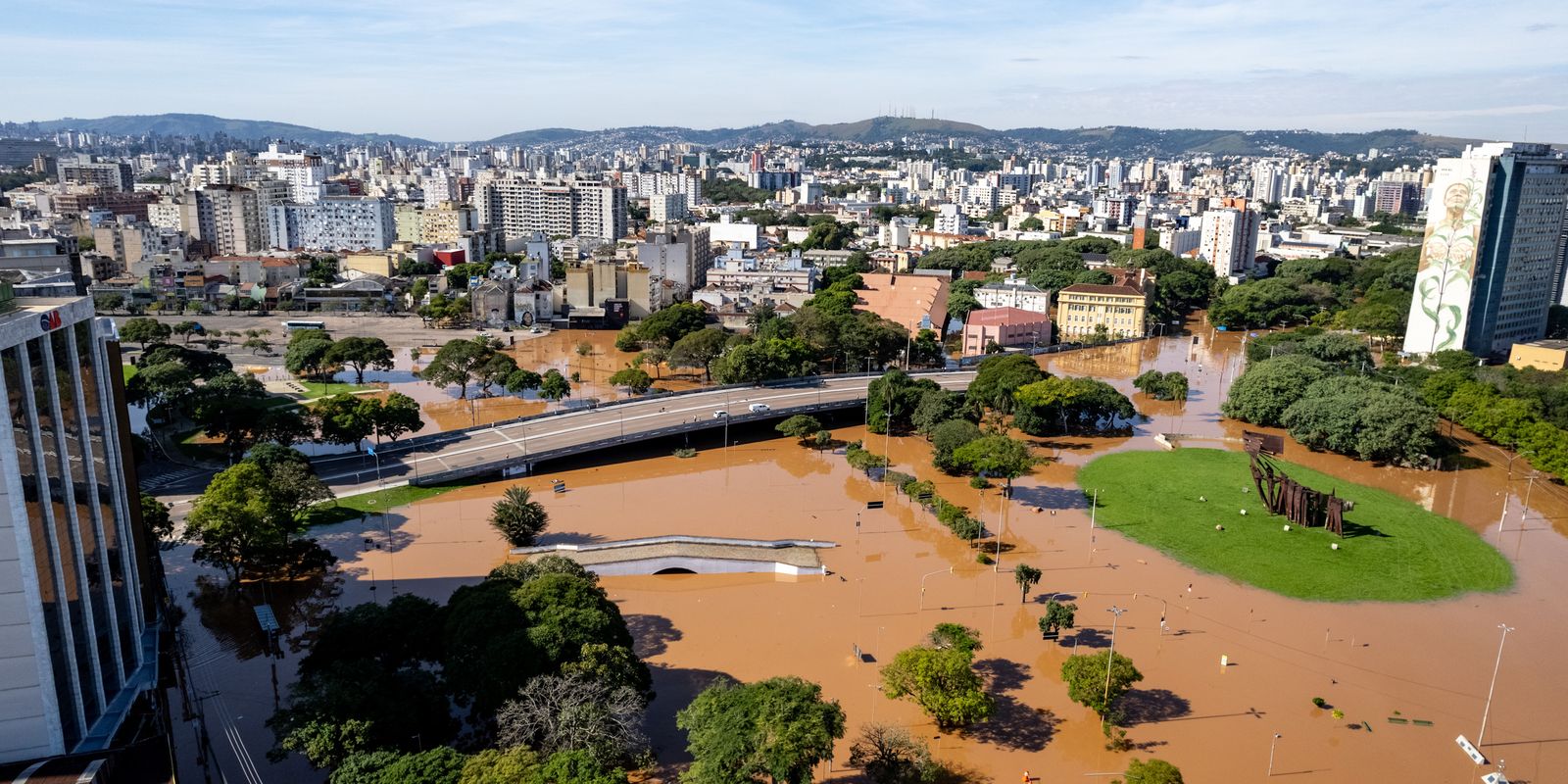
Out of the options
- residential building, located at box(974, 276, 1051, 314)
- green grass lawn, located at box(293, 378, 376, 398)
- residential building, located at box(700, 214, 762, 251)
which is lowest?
green grass lawn, located at box(293, 378, 376, 398)

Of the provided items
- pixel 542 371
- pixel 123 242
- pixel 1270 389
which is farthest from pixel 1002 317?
pixel 123 242

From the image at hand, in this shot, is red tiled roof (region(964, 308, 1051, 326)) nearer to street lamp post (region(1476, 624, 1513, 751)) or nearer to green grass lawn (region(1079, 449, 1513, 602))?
green grass lawn (region(1079, 449, 1513, 602))

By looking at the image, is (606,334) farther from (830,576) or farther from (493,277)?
(830,576)

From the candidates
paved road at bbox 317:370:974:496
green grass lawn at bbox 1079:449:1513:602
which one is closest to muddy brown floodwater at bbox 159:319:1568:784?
green grass lawn at bbox 1079:449:1513:602

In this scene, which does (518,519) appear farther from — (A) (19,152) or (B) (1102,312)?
(A) (19,152)

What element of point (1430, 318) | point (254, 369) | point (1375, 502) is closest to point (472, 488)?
point (254, 369)
